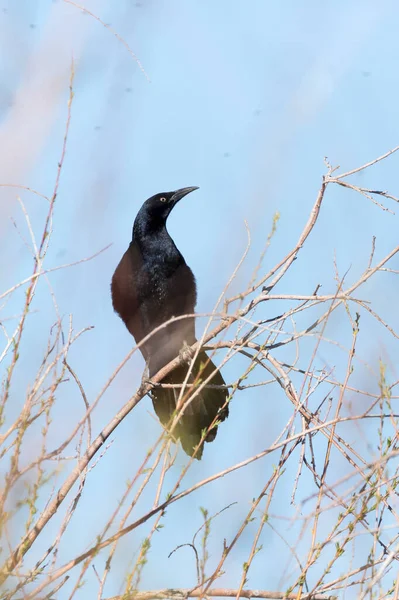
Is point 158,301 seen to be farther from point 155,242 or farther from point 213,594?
point 213,594

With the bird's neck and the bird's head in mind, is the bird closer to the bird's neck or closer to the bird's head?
the bird's neck

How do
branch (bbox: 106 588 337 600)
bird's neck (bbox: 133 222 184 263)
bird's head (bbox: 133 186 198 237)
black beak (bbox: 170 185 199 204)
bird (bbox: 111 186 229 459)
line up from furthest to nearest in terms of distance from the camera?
black beak (bbox: 170 185 199 204)
bird's head (bbox: 133 186 198 237)
bird's neck (bbox: 133 222 184 263)
bird (bbox: 111 186 229 459)
branch (bbox: 106 588 337 600)

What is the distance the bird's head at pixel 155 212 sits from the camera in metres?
5.38

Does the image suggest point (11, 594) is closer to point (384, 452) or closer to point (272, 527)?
point (272, 527)

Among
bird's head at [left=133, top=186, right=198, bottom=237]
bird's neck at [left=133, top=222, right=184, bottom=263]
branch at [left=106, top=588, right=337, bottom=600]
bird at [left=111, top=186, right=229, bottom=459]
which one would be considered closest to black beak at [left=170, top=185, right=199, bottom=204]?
bird's head at [left=133, top=186, right=198, bottom=237]

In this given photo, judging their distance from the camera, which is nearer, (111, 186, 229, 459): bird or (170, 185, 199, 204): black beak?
(111, 186, 229, 459): bird

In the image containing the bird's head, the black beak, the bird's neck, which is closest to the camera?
the bird's neck

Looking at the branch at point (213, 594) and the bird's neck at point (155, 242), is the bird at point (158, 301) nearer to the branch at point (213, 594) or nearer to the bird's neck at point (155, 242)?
the bird's neck at point (155, 242)

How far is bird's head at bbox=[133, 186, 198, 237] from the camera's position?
17.6ft

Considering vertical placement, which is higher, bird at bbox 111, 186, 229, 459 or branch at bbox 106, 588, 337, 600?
bird at bbox 111, 186, 229, 459

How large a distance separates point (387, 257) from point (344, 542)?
0.90 m

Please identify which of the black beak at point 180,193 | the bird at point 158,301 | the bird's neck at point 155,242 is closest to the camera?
the bird at point 158,301

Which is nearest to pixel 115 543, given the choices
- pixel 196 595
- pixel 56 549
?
pixel 56 549

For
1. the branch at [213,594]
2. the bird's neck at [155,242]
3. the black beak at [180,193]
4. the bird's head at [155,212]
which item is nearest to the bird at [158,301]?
the bird's neck at [155,242]
